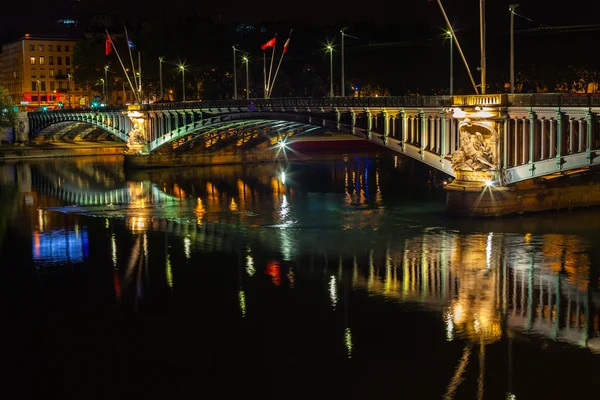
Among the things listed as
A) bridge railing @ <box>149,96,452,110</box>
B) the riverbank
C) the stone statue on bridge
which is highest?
bridge railing @ <box>149,96,452,110</box>

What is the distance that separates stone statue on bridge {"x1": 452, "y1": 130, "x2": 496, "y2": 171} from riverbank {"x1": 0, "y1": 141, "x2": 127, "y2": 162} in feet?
195

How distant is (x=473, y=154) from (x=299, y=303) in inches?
649

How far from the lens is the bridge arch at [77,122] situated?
8388cm

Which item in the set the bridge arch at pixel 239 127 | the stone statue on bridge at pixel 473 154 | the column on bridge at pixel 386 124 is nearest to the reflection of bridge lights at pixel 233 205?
the bridge arch at pixel 239 127

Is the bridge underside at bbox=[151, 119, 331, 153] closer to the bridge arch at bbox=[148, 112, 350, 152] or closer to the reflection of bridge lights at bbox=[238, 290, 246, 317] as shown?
the bridge arch at bbox=[148, 112, 350, 152]

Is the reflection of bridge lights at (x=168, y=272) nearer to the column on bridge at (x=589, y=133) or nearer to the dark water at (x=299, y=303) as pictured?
the dark water at (x=299, y=303)

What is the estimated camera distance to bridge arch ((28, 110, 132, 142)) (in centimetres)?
8388

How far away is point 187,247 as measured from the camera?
3606cm

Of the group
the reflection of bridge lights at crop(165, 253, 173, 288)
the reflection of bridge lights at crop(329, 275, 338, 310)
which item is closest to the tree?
the reflection of bridge lights at crop(165, 253, 173, 288)

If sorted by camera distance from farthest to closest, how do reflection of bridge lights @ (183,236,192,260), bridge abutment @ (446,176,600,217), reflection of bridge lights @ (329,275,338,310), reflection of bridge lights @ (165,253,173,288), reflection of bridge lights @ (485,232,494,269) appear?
1. bridge abutment @ (446,176,600,217)
2. reflection of bridge lights @ (183,236,192,260)
3. reflection of bridge lights @ (485,232,494,269)
4. reflection of bridge lights @ (165,253,173,288)
5. reflection of bridge lights @ (329,275,338,310)

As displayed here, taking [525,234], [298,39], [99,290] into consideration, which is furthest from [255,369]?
[298,39]

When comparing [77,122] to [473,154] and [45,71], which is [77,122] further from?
[45,71]

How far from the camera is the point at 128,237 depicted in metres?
39.0

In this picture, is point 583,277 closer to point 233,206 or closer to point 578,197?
point 578,197
